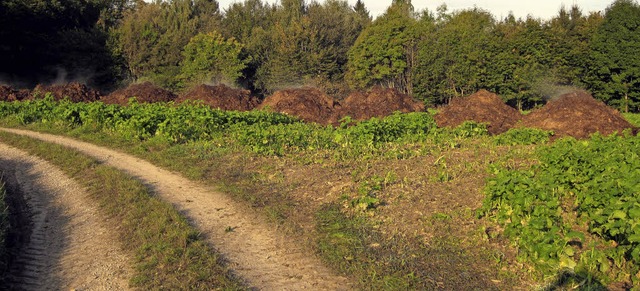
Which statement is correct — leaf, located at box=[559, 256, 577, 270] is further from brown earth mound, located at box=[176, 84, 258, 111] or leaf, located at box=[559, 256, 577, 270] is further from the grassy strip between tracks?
brown earth mound, located at box=[176, 84, 258, 111]

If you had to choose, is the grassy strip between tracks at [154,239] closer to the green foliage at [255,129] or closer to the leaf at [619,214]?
the green foliage at [255,129]

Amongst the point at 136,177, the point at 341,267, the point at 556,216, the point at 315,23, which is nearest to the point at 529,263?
the point at 556,216

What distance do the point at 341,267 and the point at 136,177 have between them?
5532 mm

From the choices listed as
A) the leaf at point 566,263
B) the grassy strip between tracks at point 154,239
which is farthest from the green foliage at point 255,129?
the leaf at point 566,263

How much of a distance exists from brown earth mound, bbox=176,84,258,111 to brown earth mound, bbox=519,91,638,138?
1123 centimetres

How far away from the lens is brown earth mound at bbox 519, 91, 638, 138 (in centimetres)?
1440

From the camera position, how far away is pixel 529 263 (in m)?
5.99

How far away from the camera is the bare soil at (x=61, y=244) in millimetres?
5816

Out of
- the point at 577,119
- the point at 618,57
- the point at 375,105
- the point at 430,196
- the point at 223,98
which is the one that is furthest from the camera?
the point at 618,57

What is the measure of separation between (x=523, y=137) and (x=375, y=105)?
7.60m

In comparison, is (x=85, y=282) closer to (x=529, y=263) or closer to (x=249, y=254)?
(x=249, y=254)

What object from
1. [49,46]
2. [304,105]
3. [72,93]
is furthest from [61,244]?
[49,46]

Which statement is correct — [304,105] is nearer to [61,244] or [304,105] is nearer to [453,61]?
[61,244]

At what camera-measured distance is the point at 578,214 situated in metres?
7.08
